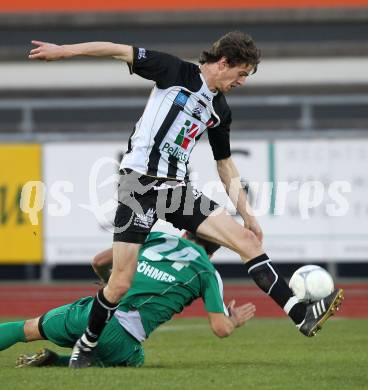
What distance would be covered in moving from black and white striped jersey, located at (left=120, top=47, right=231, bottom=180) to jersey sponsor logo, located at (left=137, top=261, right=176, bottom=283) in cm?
61

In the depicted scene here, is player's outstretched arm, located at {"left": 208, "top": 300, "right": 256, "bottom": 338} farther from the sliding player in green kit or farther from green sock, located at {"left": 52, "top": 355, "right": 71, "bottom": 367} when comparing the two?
green sock, located at {"left": 52, "top": 355, "right": 71, "bottom": 367}

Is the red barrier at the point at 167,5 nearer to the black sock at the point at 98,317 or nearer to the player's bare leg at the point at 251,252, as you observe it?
the player's bare leg at the point at 251,252

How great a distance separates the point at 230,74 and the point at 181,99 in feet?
1.21

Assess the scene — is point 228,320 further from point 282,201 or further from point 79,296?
point 79,296

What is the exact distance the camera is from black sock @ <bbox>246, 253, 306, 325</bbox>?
6.99 meters

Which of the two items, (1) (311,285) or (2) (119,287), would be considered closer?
(2) (119,287)

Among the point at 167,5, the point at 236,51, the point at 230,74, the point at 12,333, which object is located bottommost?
the point at 12,333

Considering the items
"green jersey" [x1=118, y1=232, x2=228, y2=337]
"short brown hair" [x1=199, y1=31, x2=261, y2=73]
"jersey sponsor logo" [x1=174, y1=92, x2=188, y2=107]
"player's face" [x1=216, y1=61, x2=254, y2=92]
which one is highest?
"short brown hair" [x1=199, y1=31, x2=261, y2=73]

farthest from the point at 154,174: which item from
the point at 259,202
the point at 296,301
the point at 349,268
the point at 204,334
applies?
the point at 349,268

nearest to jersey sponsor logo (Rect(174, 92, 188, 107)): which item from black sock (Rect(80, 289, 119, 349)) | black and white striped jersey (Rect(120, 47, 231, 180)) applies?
black and white striped jersey (Rect(120, 47, 231, 180))

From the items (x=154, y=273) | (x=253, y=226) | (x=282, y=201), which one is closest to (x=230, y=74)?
(x=253, y=226)

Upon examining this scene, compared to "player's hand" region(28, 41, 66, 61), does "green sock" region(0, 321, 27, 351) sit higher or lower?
lower

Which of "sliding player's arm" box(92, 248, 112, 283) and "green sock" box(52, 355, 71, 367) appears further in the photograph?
"sliding player's arm" box(92, 248, 112, 283)

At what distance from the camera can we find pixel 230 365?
7602 millimetres
